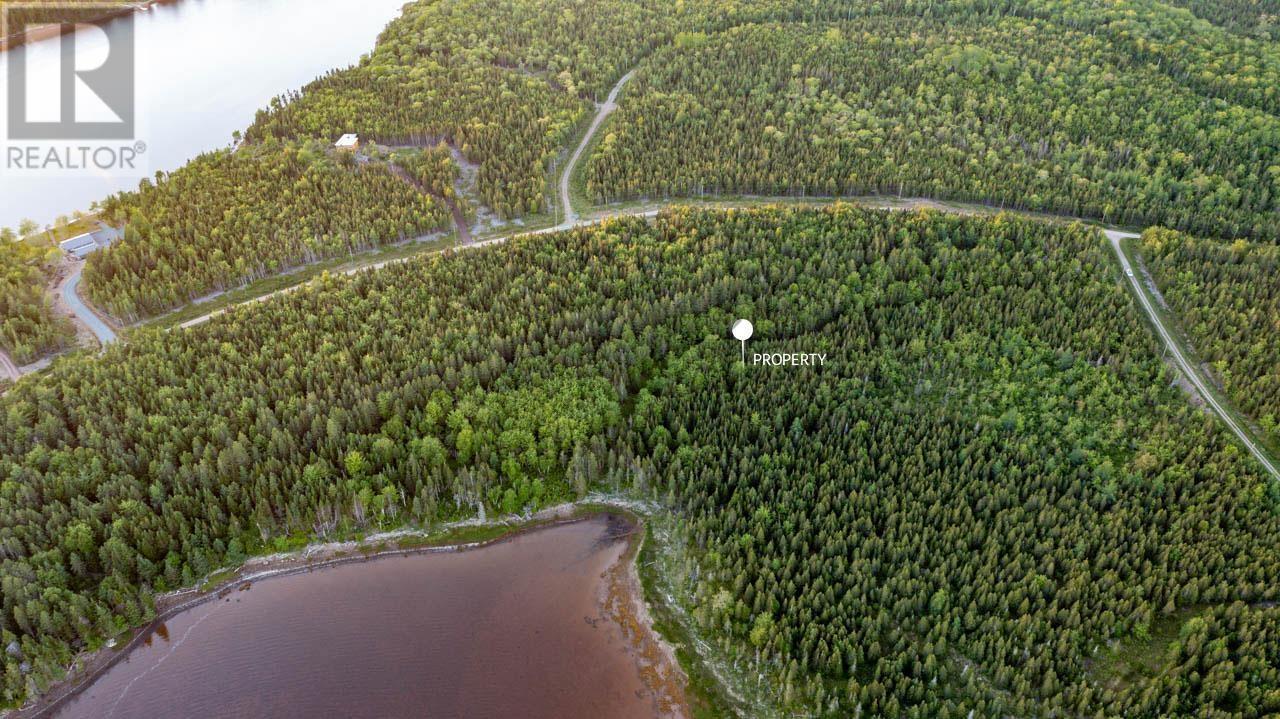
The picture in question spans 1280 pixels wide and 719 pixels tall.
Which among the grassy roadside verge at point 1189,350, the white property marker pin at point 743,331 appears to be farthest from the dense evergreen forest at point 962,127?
the white property marker pin at point 743,331

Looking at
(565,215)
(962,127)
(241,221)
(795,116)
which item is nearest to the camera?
(241,221)

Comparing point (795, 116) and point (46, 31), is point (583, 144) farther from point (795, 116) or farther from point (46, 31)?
point (46, 31)

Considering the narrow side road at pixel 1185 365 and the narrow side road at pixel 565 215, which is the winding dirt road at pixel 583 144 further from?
the narrow side road at pixel 1185 365

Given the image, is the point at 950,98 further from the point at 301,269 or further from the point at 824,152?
the point at 301,269

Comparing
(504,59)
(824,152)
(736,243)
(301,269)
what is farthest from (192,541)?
(504,59)

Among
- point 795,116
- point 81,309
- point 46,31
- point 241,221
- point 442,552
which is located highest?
point 46,31

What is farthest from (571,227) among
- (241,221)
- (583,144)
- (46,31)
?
(46,31)

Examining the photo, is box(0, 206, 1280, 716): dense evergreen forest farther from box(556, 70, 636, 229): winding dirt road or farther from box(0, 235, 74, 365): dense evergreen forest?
box(556, 70, 636, 229): winding dirt road
